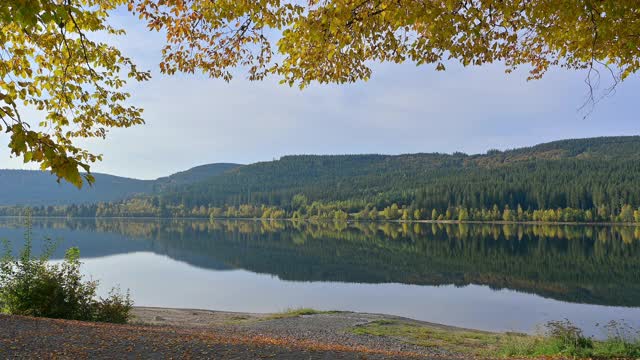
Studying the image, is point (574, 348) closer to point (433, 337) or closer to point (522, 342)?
point (522, 342)

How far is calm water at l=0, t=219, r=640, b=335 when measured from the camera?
106 feet

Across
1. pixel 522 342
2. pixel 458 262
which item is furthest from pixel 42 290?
pixel 458 262

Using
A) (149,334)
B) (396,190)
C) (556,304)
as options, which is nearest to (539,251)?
(556,304)

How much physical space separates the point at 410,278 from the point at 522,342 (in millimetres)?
30345

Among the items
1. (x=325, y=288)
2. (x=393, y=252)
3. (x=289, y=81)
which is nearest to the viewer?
(x=289, y=81)

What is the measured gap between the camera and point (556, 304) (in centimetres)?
3378

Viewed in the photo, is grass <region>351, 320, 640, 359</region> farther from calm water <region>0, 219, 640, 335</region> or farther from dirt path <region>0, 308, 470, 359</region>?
calm water <region>0, 219, 640, 335</region>

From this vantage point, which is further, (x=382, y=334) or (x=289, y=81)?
(x=382, y=334)

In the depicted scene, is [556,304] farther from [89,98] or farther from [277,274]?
[89,98]

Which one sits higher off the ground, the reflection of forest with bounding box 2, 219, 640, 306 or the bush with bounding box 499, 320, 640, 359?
the bush with bounding box 499, 320, 640, 359

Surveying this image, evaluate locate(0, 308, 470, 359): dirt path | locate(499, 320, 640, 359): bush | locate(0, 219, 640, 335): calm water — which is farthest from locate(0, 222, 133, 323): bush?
locate(0, 219, 640, 335): calm water

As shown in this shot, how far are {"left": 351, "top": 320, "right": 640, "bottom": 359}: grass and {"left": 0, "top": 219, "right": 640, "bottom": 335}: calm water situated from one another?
7028mm

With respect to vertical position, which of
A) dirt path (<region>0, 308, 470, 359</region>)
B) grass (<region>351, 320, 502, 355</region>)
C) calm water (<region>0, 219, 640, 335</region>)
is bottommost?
calm water (<region>0, 219, 640, 335</region>)

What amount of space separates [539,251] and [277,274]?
36.3 m
